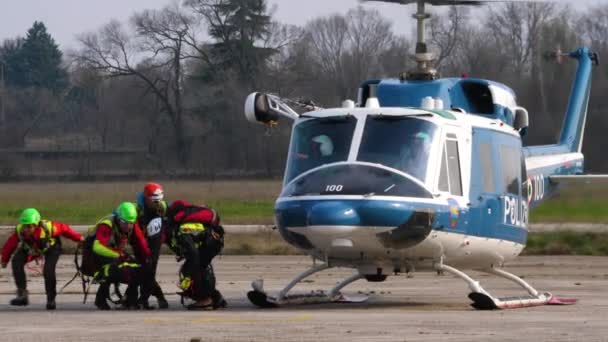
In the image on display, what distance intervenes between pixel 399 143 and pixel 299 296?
2781mm

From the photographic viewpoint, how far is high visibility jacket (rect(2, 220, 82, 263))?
15094 millimetres

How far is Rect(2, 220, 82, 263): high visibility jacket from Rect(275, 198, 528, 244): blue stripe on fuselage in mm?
3107

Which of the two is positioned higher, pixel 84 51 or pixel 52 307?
pixel 84 51

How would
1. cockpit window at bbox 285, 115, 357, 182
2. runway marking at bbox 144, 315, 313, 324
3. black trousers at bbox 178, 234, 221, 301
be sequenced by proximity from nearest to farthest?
1. runway marking at bbox 144, 315, 313, 324
2. cockpit window at bbox 285, 115, 357, 182
3. black trousers at bbox 178, 234, 221, 301

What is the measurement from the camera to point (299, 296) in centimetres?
1530

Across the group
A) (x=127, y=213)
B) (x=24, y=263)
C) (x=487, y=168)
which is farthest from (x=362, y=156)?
(x=24, y=263)

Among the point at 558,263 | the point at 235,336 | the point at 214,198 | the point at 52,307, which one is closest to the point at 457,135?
the point at 235,336

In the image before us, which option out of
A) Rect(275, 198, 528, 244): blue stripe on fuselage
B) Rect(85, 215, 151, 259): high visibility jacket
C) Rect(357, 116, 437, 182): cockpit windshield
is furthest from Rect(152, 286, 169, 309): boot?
Rect(357, 116, 437, 182): cockpit windshield

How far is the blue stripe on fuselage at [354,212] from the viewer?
41.9 feet

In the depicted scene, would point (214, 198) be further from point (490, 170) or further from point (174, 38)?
point (490, 170)

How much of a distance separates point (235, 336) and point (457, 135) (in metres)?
4.07

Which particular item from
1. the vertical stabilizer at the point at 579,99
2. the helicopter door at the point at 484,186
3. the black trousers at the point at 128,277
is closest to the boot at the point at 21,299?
the black trousers at the point at 128,277

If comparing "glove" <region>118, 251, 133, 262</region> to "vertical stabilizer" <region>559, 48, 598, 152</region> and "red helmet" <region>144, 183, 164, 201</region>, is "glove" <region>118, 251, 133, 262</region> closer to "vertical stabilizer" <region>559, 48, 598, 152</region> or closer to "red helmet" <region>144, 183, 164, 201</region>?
"red helmet" <region>144, 183, 164, 201</region>

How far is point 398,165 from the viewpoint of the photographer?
1334 centimetres
